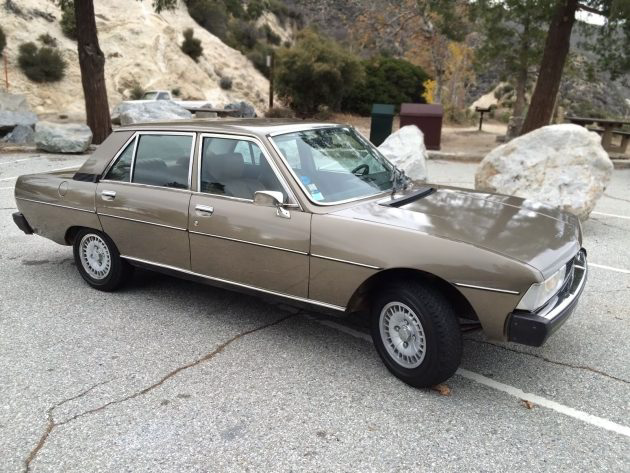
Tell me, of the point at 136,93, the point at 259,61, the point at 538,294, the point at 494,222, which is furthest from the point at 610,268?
the point at 259,61

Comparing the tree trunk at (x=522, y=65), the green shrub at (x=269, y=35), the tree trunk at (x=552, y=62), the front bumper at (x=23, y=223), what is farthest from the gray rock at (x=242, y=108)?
the green shrub at (x=269, y=35)

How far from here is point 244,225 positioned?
3.71m

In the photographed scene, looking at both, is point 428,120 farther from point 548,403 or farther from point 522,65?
point 548,403

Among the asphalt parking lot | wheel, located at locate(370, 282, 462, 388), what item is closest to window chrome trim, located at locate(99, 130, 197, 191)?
the asphalt parking lot

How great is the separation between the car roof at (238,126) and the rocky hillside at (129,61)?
2027 cm

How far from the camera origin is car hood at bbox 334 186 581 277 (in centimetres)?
→ 309

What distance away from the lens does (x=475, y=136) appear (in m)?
21.2

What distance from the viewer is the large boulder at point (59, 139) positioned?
13.5m

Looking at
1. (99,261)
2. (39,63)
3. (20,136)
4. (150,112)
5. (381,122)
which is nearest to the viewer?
(99,261)

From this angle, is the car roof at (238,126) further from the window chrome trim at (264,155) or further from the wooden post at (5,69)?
the wooden post at (5,69)

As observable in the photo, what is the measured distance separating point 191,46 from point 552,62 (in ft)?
78.5

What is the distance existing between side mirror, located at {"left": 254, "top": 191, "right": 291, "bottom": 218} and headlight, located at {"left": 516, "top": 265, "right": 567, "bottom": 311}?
154cm

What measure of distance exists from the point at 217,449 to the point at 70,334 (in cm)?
186

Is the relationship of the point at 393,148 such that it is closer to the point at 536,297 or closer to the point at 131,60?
the point at 536,297
